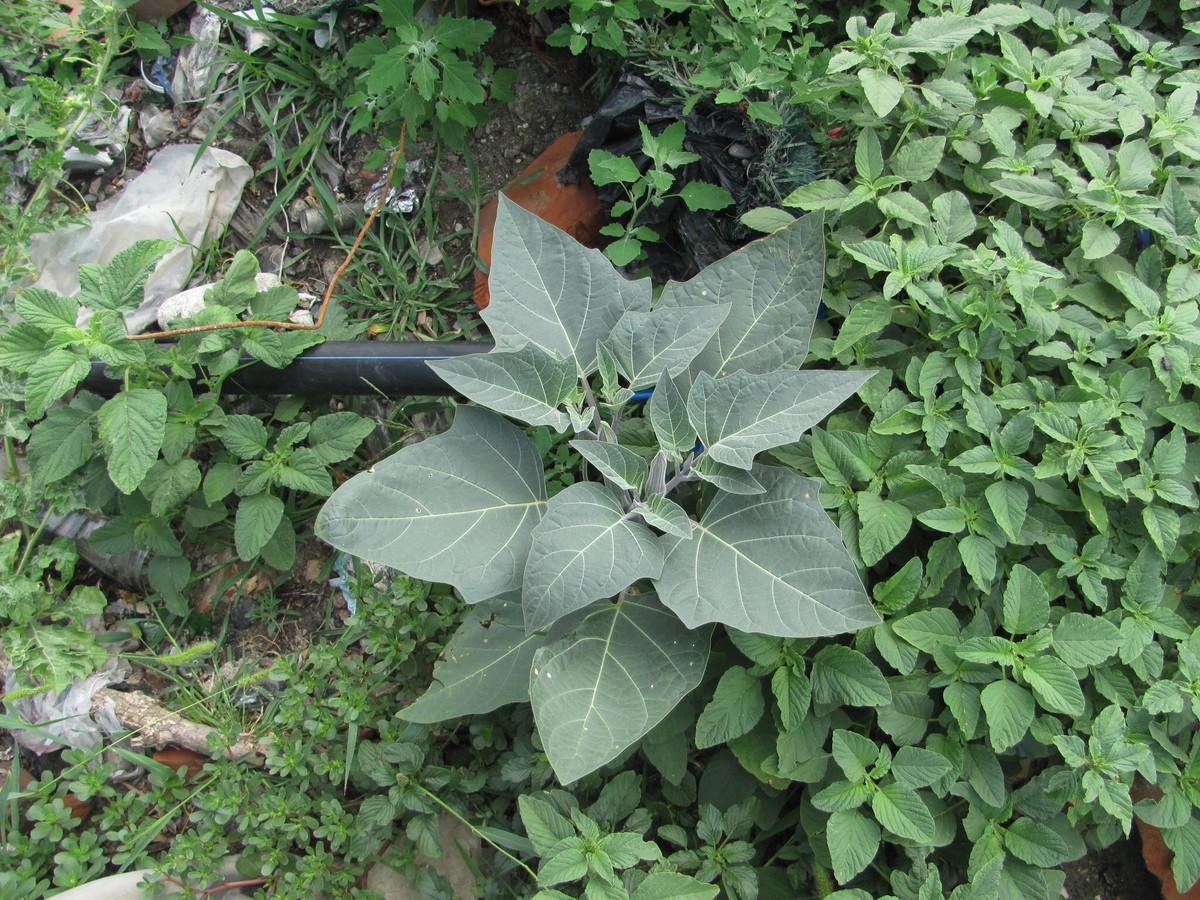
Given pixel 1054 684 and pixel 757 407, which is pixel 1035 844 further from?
pixel 757 407

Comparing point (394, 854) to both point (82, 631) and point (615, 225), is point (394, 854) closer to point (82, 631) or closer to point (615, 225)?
point (82, 631)

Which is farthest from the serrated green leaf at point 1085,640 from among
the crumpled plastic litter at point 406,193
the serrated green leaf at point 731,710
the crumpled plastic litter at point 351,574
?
the crumpled plastic litter at point 406,193

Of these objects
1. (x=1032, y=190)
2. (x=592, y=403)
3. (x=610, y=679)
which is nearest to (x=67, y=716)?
(x=610, y=679)

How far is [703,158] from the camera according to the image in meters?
2.38

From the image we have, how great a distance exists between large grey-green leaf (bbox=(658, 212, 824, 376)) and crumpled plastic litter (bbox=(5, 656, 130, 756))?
190 cm

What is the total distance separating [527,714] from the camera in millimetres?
2086

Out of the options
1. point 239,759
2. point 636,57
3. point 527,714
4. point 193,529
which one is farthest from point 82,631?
point 636,57

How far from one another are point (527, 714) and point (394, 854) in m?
0.46

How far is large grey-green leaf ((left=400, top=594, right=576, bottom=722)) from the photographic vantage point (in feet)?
6.00

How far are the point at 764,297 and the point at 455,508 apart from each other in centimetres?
79

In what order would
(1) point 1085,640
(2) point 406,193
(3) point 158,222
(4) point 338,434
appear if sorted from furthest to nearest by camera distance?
(2) point 406,193 < (3) point 158,222 < (4) point 338,434 < (1) point 1085,640

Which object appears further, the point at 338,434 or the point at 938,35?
the point at 338,434

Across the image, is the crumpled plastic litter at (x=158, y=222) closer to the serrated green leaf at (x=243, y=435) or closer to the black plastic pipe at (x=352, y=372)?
the black plastic pipe at (x=352, y=372)

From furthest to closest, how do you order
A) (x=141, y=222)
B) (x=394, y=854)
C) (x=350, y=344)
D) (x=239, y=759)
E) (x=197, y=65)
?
(x=197, y=65) → (x=141, y=222) → (x=350, y=344) → (x=239, y=759) → (x=394, y=854)
